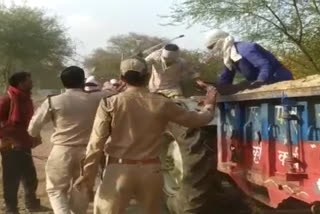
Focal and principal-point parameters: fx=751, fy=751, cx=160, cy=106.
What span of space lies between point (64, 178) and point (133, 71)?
193 centimetres

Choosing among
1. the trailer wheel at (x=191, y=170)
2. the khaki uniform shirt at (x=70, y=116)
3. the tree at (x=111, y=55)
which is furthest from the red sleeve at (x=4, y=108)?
the tree at (x=111, y=55)

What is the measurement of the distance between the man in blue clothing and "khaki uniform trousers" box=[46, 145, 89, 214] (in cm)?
170

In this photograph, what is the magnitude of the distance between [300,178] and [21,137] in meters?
4.31

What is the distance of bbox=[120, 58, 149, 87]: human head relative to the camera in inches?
219

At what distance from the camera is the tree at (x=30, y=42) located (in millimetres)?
36156

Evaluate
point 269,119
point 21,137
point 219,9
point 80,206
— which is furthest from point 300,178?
point 219,9

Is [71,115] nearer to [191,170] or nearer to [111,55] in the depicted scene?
[191,170]

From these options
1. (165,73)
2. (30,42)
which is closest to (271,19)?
(165,73)

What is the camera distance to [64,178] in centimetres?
711

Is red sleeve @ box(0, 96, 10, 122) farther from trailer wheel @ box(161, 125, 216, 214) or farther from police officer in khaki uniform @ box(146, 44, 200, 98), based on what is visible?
trailer wheel @ box(161, 125, 216, 214)

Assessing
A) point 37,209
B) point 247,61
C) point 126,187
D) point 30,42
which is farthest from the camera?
point 30,42

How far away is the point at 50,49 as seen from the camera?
3750 cm

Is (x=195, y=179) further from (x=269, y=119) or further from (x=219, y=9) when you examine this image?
(x=219, y=9)

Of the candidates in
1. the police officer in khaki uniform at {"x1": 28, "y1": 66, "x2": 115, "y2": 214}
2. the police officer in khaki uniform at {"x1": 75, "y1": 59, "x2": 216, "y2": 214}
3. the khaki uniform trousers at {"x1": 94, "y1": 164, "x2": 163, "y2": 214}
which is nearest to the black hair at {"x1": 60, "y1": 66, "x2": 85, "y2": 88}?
the police officer in khaki uniform at {"x1": 28, "y1": 66, "x2": 115, "y2": 214}
